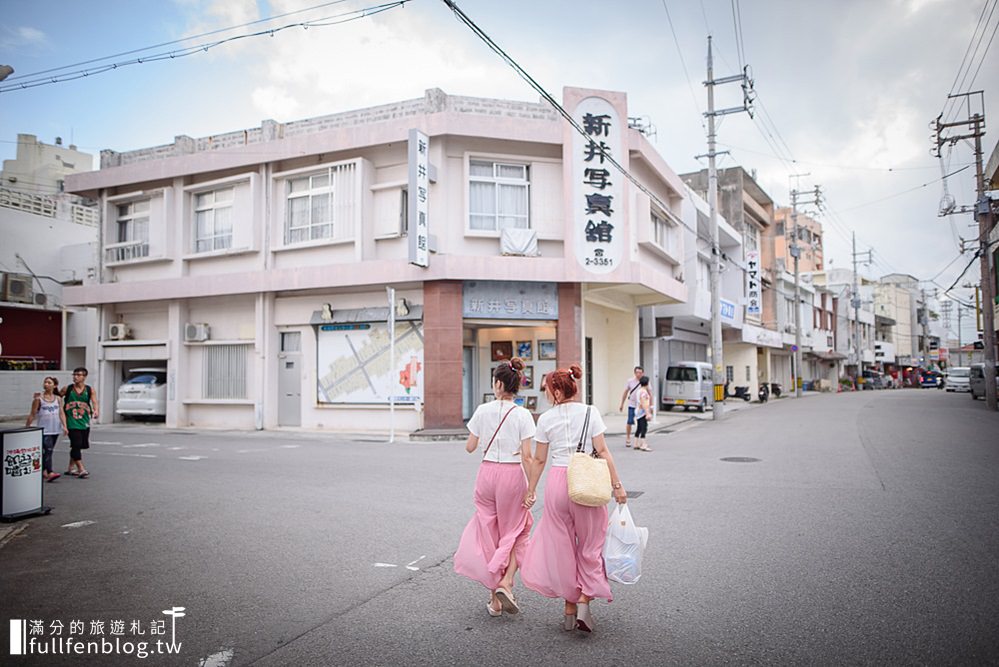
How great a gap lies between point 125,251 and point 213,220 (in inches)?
162

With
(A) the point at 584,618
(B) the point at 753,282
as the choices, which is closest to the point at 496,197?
(A) the point at 584,618

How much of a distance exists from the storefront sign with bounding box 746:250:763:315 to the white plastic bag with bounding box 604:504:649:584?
3552 centimetres

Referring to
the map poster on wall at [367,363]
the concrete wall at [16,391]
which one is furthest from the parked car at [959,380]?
the concrete wall at [16,391]

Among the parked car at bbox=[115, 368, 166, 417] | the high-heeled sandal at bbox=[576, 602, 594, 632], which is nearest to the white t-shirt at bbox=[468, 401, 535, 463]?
the high-heeled sandal at bbox=[576, 602, 594, 632]

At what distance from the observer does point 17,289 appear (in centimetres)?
2638

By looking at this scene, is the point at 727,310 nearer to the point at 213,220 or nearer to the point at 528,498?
the point at 213,220

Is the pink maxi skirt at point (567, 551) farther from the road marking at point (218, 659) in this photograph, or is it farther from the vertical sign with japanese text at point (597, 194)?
the vertical sign with japanese text at point (597, 194)

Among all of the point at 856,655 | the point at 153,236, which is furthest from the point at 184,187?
the point at 856,655

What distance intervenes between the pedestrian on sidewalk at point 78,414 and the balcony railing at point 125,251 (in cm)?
1330

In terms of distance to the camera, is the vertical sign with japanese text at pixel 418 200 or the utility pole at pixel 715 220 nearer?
the vertical sign with japanese text at pixel 418 200

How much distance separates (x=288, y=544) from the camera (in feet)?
21.2

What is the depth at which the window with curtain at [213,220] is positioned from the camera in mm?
21250

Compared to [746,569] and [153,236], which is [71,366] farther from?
[746,569]

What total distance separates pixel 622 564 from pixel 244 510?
18.1 ft
